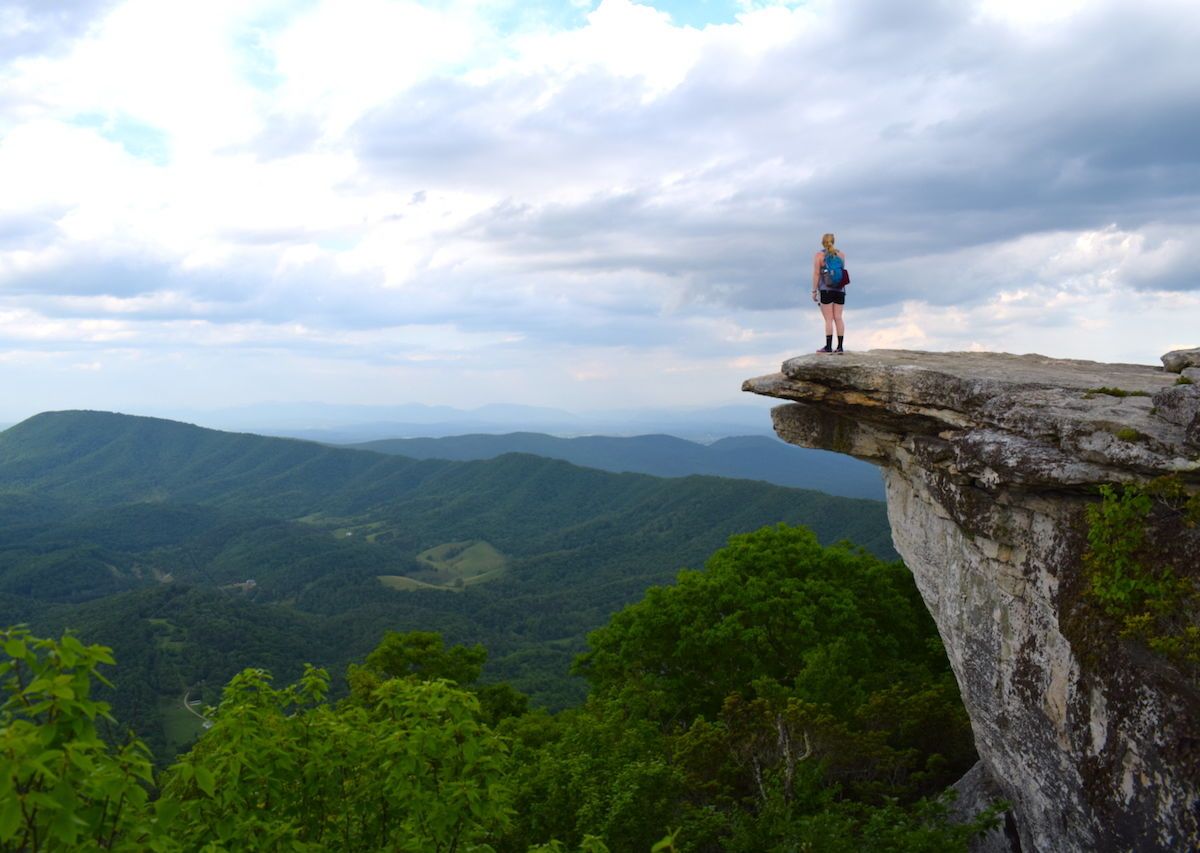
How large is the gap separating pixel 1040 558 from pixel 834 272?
7.66m

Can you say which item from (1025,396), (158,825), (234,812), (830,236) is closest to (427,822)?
(234,812)

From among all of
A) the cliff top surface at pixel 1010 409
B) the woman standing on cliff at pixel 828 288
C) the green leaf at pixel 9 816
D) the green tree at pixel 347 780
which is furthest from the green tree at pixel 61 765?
the woman standing on cliff at pixel 828 288

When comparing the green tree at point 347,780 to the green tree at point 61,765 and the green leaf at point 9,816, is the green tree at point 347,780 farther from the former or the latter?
the green leaf at point 9,816

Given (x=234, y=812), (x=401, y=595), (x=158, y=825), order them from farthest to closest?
(x=401, y=595)
(x=234, y=812)
(x=158, y=825)

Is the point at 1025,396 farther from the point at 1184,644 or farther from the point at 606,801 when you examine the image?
the point at 606,801

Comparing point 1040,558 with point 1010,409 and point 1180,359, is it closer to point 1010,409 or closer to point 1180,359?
point 1010,409

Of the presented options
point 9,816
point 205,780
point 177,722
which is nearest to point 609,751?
point 205,780

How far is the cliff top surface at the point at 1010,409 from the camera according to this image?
980 centimetres

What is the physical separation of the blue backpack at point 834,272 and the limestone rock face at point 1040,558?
1.94 meters

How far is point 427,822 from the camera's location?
23.4 feet

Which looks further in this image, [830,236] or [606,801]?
[830,236]

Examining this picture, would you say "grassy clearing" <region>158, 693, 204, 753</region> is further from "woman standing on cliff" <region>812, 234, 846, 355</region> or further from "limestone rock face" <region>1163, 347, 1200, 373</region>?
"limestone rock face" <region>1163, 347, 1200, 373</region>

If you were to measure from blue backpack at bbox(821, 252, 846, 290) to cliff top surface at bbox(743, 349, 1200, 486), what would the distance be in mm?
1693

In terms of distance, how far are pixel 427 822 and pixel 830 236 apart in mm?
13705
